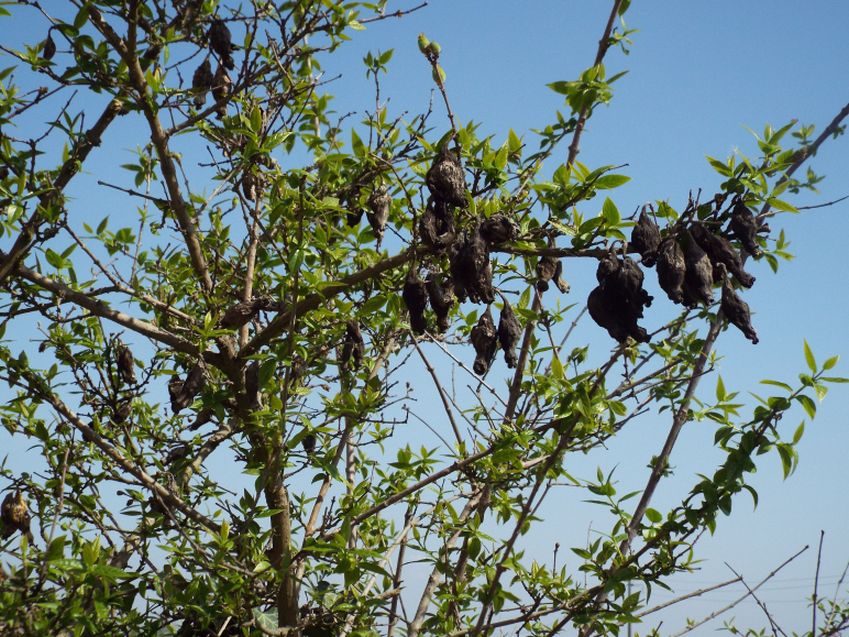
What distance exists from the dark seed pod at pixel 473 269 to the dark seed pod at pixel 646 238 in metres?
0.43

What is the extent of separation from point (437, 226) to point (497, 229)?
0.20 meters

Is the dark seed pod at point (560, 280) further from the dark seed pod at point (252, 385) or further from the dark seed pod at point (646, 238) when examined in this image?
the dark seed pod at point (252, 385)

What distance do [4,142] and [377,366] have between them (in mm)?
2110

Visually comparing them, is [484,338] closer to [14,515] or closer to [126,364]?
[126,364]

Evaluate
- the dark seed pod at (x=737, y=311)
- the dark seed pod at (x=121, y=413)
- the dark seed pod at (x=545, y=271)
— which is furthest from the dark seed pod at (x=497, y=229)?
the dark seed pod at (x=121, y=413)

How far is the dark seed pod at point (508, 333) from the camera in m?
2.87

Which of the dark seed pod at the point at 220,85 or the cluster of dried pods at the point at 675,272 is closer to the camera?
the cluster of dried pods at the point at 675,272

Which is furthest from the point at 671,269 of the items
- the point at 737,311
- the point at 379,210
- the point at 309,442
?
the point at 309,442

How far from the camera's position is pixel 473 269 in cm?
252

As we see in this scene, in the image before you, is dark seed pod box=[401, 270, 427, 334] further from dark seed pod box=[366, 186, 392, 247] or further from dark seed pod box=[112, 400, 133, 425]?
dark seed pod box=[112, 400, 133, 425]

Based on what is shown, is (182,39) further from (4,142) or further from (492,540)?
(492,540)

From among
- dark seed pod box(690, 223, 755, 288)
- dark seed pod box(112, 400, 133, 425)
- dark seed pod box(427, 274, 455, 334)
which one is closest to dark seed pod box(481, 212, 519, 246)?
dark seed pod box(427, 274, 455, 334)

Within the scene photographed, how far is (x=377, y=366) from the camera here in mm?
4680

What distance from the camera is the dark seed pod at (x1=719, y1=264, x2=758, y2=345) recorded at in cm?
246
